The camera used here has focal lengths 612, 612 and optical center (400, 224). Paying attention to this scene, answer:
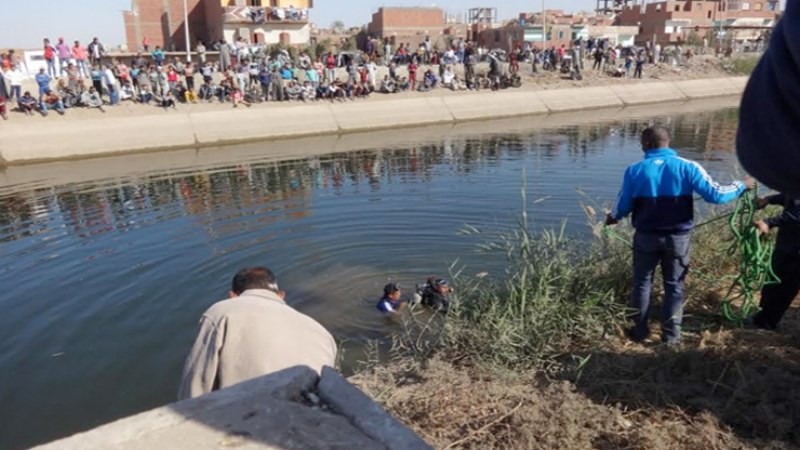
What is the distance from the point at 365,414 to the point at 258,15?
49.7 meters

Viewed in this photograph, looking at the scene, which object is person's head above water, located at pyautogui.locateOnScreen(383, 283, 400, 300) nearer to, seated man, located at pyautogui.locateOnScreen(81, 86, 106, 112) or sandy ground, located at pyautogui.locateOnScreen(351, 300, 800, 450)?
sandy ground, located at pyautogui.locateOnScreen(351, 300, 800, 450)

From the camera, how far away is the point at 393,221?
512 inches

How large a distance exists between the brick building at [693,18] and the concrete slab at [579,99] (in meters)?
34.1

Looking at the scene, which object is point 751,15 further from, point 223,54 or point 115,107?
point 115,107

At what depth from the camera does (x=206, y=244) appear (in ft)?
38.4

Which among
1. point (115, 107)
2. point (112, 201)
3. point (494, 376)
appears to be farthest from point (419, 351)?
point (115, 107)

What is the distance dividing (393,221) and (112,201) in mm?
7878

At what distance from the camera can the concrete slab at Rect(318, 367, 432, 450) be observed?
7.57 ft

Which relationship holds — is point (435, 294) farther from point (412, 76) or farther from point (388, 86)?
point (412, 76)

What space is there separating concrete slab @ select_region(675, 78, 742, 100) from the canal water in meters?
22.5

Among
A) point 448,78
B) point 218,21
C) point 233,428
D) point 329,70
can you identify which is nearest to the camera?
point 233,428

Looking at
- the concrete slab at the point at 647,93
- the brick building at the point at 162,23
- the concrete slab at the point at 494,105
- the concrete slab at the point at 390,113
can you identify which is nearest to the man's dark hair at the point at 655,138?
the concrete slab at the point at 390,113

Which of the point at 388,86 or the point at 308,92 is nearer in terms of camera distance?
the point at 308,92

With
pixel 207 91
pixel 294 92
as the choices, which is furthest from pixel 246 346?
pixel 294 92
